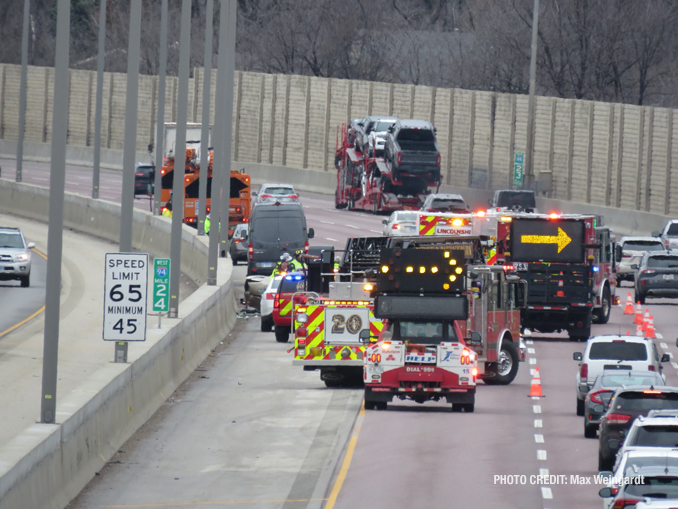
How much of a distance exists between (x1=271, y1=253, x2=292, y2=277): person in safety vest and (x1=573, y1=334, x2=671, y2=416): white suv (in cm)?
1306

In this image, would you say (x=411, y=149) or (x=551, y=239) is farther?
(x=411, y=149)

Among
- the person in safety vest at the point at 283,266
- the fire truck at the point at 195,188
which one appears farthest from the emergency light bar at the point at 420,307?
the fire truck at the point at 195,188

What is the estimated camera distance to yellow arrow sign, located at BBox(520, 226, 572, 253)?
116 feet

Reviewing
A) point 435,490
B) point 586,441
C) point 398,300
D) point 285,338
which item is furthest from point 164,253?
point 435,490

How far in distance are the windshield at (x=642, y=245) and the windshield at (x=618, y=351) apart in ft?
82.0

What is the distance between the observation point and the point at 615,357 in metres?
25.6

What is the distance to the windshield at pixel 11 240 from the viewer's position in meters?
44.7

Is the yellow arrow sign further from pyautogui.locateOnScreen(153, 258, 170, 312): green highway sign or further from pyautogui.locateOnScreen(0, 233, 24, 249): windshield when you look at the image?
pyautogui.locateOnScreen(0, 233, 24, 249): windshield

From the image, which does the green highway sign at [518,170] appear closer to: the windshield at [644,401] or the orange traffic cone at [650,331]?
the orange traffic cone at [650,331]

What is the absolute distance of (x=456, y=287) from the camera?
24500 millimetres

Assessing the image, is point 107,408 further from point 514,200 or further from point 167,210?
point 514,200

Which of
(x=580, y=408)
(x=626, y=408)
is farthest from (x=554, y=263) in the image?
(x=626, y=408)

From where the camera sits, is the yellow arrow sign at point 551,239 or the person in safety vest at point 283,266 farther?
the person in safety vest at point 283,266

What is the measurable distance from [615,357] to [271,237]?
22.7 m
